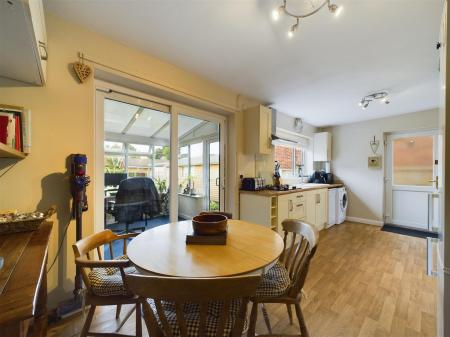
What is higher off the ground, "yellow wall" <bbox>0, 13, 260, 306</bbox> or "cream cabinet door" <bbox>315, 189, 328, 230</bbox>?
"yellow wall" <bbox>0, 13, 260, 306</bbox>

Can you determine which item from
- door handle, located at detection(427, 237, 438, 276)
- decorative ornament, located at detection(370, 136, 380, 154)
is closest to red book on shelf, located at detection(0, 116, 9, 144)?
door handle, located at detection(427, 237, 438, 276)

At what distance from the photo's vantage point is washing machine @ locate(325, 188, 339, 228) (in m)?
4.18

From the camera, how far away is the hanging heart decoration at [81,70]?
162 cm

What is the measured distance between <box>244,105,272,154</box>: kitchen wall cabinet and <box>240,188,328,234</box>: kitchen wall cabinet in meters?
0.73

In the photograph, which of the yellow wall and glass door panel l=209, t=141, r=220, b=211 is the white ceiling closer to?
the yellow wall

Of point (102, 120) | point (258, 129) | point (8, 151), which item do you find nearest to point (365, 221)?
point (258, 129)

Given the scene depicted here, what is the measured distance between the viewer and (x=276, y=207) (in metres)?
2.81

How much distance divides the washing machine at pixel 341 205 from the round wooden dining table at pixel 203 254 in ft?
12.2

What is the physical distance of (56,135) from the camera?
61.7 inches

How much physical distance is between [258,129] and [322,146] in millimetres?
2636

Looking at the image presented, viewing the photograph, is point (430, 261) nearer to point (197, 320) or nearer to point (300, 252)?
point (300, 252)

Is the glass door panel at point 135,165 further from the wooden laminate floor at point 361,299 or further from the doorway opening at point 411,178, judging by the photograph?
the doorway opening at point 411,178

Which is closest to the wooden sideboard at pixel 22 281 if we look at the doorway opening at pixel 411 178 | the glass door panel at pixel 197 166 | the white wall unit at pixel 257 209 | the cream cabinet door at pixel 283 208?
the glass door panel at pixel 197 166

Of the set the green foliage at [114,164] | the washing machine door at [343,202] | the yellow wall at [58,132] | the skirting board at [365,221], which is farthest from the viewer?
the washing machine door at [343,202]
